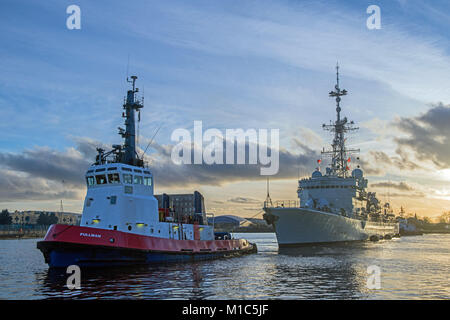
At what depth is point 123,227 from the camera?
29.4m

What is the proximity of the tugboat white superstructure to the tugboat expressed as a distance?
55.3 ft

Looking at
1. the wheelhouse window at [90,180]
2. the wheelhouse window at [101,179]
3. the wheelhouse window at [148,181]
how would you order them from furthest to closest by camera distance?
the wheelhouse window at [148,181], the wheelhouse window at [90,180], the wheelhouse window at [101,179]

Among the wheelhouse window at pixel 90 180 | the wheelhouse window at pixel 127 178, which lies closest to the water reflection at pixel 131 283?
the wheelhouse window at pixel 127 178

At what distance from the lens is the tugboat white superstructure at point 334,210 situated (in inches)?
2028

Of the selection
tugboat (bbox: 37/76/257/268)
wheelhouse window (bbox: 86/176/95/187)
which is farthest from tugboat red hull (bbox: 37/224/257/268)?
wheelhouse window (bbox: 86/176/95/187)

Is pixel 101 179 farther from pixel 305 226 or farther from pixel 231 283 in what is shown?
A: pixel 305 226

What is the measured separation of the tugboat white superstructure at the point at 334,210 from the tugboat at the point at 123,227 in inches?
664

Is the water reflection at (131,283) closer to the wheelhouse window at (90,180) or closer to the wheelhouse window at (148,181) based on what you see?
the wheelhouse window at (148,181)

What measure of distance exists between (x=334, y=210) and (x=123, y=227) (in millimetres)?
→ 39084

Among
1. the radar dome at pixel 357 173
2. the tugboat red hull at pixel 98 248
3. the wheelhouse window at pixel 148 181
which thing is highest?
the radar dome at pixel 357 173

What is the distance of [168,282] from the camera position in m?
22.5
